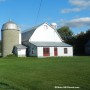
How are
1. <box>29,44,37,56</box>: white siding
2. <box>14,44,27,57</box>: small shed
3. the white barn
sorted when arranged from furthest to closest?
<box>14,44,27,57</box>: small shed
<box>29,44,37,56</box>: white siding
the white barn

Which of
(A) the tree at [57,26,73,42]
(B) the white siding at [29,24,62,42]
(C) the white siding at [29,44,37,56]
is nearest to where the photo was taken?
(C) the white siding at [29,44,37,56]

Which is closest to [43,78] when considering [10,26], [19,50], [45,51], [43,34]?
[45,51]

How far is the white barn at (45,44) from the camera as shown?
62.5m

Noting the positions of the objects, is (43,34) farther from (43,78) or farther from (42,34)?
(43,78)

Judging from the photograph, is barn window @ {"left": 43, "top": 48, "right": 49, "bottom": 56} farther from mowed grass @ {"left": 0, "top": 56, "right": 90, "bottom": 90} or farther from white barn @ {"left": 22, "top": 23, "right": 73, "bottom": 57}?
mowed grass @ {"left": 0, "top": 56, "right": 90, "bottom": 90}

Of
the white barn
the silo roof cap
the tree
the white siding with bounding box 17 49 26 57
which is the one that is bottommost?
the white siding with bounding box 17 49 26 57

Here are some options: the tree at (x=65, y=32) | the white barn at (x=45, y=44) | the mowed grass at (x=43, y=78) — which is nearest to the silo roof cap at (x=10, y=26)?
the white barn at (x=45, y=44)

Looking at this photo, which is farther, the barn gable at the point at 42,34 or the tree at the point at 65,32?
the tree at the point at 65,32

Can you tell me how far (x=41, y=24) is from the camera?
67188mm

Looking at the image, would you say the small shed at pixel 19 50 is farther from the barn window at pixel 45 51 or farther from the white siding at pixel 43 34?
the barn window at pixel 45 51

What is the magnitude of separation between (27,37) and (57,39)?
7.07 meters

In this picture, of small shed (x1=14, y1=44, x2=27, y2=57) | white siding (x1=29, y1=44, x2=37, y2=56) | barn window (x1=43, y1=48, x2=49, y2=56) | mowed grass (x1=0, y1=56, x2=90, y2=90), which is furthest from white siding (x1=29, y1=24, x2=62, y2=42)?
mowed grass (x1=0, y1=56, x2=90, y2=90)

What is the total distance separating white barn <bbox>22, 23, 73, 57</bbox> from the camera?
205ft

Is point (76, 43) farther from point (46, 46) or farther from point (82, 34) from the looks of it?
point (46, 46)
